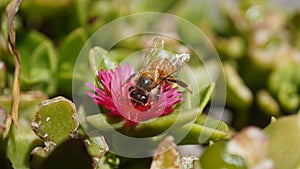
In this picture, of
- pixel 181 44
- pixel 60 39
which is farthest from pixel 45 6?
pixel 181 44

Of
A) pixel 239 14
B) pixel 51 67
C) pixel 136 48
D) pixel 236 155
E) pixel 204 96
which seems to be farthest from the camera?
pixel 239 14

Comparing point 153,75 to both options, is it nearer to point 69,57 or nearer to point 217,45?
point 69,57

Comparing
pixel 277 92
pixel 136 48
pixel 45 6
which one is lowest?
pixel 277 92

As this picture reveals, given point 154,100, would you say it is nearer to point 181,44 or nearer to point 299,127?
point 299,127

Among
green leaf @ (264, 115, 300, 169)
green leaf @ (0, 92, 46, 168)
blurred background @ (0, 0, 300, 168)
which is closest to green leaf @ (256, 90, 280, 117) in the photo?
blurred background @ (0, 0, 300, 168)

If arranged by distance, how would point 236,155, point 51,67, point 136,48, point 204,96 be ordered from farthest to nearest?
A: point 136,48, point 51,67, point 204,96, point 236,155

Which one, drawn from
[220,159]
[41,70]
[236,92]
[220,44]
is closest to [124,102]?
[220,159]

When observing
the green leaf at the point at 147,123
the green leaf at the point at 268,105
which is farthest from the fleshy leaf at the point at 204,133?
the green leaf at the point at 268,105
